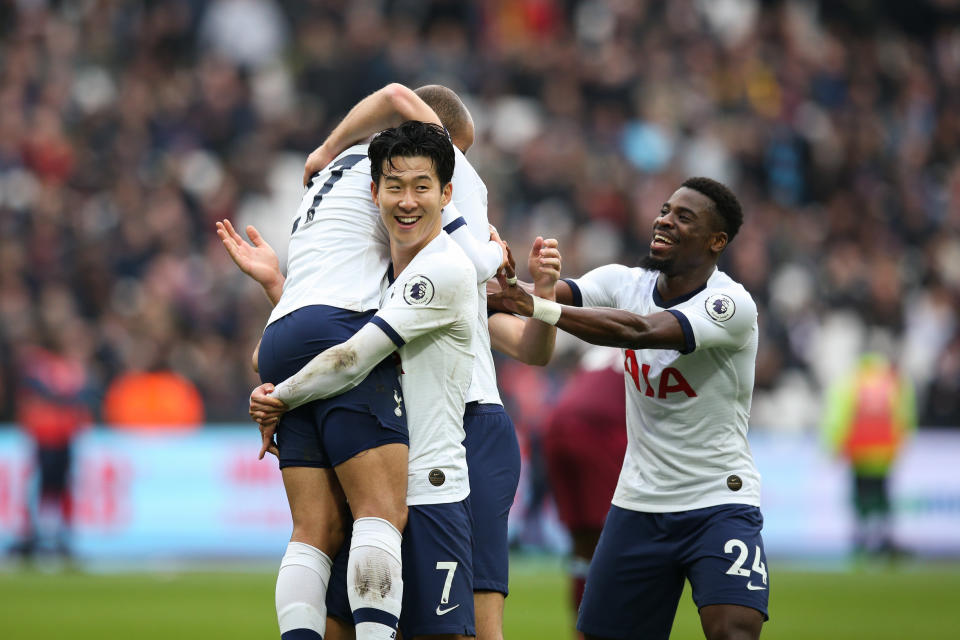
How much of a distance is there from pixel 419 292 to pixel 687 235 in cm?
138

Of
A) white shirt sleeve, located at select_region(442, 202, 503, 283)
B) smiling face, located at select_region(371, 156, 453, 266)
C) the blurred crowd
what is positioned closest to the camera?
smiling face, located at select_region(371, 156, 453, 266)

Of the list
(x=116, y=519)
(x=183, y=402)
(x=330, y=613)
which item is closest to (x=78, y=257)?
(x=183, y=402)

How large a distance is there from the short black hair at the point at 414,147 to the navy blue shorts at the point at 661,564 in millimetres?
1651

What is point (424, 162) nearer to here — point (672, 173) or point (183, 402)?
point (183, 402)

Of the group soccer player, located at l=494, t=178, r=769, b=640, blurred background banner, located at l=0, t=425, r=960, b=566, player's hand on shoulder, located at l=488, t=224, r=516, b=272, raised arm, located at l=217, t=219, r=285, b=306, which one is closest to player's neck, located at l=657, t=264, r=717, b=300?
soccer player, located at l=494, t=178, r=769, b=640

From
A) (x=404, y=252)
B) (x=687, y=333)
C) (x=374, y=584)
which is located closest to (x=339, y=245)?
(x=404, y=252)

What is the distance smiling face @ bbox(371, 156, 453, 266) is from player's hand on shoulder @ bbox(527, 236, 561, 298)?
0.59 m

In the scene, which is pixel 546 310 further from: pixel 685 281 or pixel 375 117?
pixel 375 117

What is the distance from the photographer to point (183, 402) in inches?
550

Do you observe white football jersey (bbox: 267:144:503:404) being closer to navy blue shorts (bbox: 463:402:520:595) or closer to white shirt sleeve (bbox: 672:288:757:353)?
navy blue shorts (bbox: 463:402:520:595)

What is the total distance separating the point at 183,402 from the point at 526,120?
596 centimetres

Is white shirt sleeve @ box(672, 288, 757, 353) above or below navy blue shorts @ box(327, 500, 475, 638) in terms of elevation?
above

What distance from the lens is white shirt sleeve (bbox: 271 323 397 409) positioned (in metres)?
4.64

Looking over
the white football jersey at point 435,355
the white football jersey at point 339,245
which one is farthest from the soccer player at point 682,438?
the white football jersey at point 339,245
